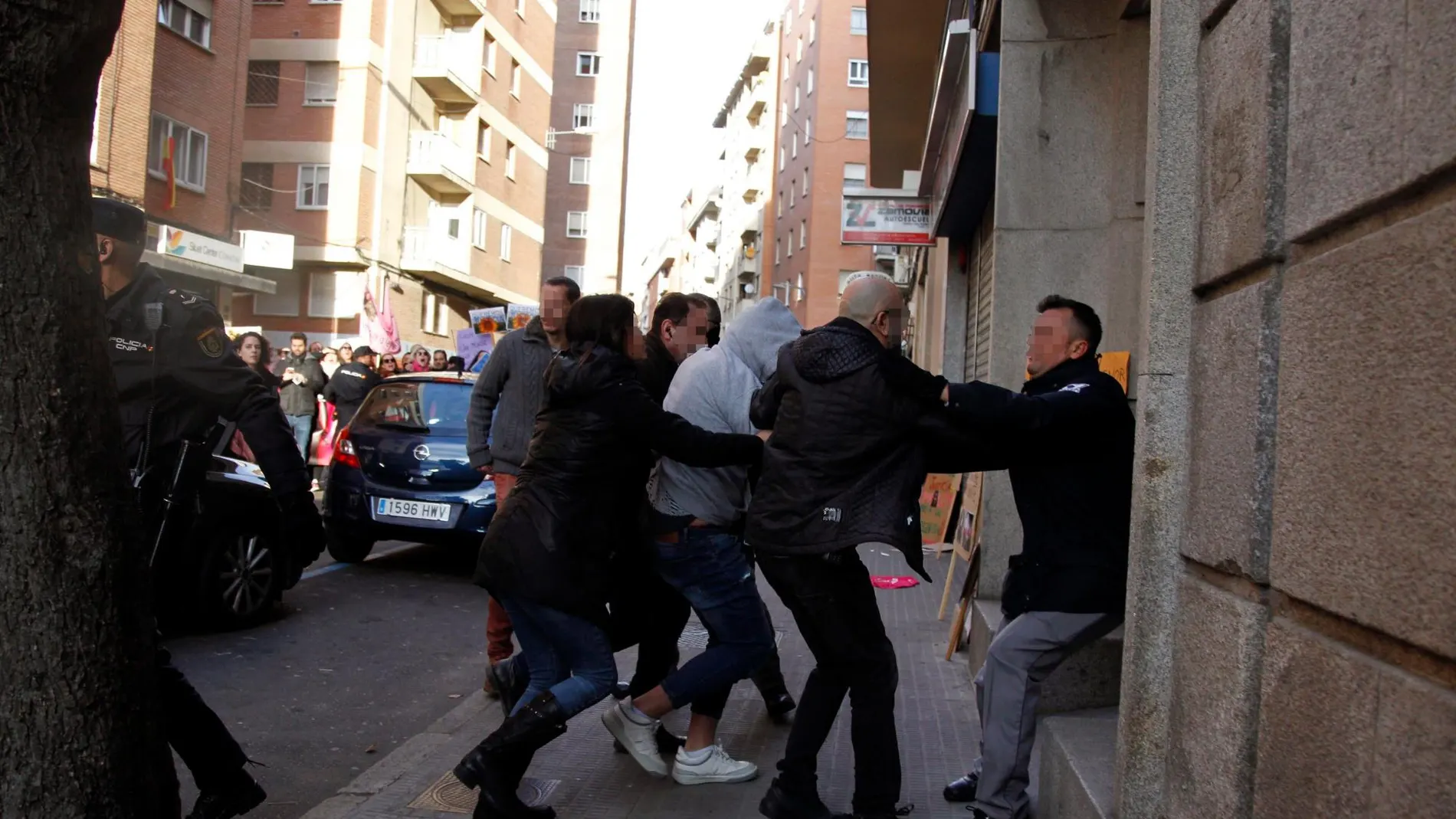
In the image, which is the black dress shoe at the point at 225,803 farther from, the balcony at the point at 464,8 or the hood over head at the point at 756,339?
the balcony at the point at 464,8

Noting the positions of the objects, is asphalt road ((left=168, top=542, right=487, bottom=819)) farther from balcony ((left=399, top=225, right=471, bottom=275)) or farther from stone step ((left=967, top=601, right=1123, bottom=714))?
balcony ((left=399, top=225, right=471, bottom=275))

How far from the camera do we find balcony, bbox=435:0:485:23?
37.4m

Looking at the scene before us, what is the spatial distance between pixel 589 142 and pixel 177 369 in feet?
192

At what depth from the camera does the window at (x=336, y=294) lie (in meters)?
33.5

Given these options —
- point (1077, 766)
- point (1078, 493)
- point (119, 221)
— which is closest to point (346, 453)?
point (119, 221)

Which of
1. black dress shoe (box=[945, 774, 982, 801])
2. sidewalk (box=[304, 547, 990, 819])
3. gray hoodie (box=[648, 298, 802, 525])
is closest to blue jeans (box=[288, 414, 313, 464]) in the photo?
sidewalk (box=[304, 547, 990, 819])

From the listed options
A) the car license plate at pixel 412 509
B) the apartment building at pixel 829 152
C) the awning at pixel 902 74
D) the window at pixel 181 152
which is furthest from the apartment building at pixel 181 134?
the apartment building at pixel 829 152

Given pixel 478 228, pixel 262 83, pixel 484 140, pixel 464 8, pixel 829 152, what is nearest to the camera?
pixel 262 83

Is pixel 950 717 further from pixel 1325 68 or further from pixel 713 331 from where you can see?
pixel 1325 68

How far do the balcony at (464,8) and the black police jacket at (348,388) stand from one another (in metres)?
25.3

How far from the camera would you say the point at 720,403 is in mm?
4648

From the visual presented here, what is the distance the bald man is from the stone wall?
2.89ft

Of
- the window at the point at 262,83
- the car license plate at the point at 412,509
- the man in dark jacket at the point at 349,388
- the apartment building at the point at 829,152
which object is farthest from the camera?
the apartment building at the point at 829,152

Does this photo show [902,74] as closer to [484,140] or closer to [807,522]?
[807,522]
